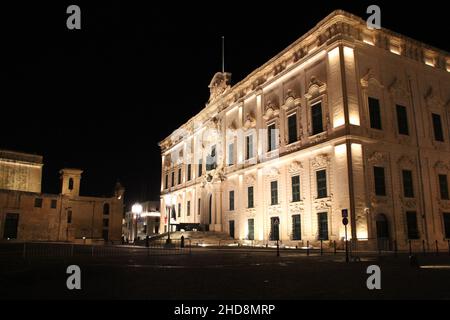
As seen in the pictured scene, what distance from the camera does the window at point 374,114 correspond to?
2925 centimetres

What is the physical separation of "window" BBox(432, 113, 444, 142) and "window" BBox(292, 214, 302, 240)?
46.1 ft

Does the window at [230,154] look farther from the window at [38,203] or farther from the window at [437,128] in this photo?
the window at [38,203]

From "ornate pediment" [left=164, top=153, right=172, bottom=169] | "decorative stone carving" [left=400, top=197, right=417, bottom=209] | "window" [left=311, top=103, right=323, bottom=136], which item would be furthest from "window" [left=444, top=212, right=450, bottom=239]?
"ornate pediment" [left=164, top=153, right=172, bottom=169]

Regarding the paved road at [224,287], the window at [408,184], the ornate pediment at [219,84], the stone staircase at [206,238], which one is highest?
the ornate pediment at [219,84]

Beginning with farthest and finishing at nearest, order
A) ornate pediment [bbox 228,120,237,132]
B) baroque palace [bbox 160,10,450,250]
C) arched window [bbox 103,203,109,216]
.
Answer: arched window [bbox 103,203,109,216]
ornate pediment [bbox 228,120,237,132]
baroque palace [bbox 160,10,450,250]

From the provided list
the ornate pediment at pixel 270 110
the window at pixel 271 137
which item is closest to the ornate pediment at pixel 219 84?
the ornate pediment at pixel 270 110

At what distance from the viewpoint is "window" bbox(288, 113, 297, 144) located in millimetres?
33750

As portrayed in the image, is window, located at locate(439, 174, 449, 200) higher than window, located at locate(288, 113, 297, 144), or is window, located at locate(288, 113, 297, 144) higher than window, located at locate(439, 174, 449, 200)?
window, located at locate(288, 113, 297, 144)

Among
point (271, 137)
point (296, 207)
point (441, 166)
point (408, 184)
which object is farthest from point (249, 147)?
point (441, 166)

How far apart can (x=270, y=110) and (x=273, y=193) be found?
26.7ft

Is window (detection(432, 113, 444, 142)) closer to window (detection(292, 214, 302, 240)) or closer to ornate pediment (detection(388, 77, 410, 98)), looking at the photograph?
ornate pediment (detection(388, 77, 410, 98))

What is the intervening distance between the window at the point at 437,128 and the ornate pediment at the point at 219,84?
24.3 meters

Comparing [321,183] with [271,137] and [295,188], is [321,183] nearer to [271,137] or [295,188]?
[295,188]
